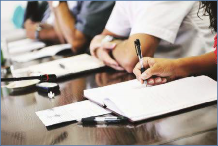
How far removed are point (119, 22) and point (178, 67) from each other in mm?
603

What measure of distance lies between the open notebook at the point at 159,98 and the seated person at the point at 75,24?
101 centimetres

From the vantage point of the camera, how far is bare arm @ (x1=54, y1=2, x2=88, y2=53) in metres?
2.13

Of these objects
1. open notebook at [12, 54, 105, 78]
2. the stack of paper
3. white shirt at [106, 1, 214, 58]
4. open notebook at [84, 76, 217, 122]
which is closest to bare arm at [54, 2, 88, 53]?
the stack of paper

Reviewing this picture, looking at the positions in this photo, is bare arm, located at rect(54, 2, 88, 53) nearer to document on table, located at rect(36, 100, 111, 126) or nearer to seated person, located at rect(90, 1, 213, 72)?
seated person, located at rect(90, 1, 213, 72)

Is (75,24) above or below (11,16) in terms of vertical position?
below

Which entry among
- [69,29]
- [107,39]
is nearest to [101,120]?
[107,39]

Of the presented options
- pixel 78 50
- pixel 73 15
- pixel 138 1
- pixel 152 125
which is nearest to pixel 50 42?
pixel 73 15

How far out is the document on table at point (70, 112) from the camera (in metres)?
0.98

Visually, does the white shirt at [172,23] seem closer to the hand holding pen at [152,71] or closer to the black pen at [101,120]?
the hand holding pen at [152,71]

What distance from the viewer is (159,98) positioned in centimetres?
101

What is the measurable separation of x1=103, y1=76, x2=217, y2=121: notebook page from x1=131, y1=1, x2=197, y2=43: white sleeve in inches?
16.3

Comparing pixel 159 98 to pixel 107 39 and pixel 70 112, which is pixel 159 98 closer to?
pixel 70 112

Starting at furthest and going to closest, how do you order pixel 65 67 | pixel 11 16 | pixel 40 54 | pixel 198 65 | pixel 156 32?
pixel 11 16, pixel 40 54, pixel 65 67, pixel 156 32, pixel 198 65

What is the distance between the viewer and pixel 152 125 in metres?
0.89
